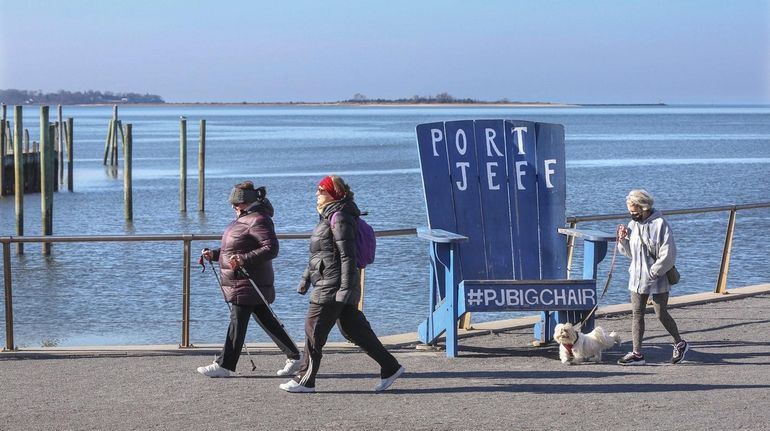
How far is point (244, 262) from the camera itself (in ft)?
25.3

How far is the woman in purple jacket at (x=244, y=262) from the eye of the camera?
7.76m

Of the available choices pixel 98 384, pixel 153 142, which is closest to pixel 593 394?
pixel 98 384

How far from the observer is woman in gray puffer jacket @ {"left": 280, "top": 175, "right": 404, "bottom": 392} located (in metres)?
7.34

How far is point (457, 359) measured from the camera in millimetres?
8680

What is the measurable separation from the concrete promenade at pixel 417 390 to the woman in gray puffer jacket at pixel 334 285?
0.20m

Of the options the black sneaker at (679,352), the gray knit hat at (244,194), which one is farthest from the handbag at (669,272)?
the gray knit hat at (244,194)

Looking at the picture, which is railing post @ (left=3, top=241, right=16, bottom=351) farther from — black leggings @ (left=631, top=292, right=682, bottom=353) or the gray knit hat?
black leggings @ (left=631, top=292, right=682, bottom=353)

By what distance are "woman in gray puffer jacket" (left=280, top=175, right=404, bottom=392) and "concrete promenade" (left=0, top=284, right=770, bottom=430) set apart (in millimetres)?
197

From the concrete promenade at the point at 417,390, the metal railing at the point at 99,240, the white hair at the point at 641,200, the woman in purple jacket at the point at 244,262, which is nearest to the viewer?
the concrete promenade at the point at 417,390

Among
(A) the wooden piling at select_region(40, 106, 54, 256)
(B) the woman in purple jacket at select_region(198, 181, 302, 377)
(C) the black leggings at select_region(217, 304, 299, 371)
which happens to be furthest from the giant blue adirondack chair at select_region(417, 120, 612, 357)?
(A) the wooden piling at select_region(40, 106, 54, 256)

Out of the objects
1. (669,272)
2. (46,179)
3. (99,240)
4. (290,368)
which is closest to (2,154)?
(46,179)

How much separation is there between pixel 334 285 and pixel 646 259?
243cm

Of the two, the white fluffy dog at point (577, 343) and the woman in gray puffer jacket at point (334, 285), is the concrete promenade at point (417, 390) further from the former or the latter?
the woman in gray puffer jacket at point (334, 285)

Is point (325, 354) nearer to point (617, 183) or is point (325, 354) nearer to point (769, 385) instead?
point (769, 385)
